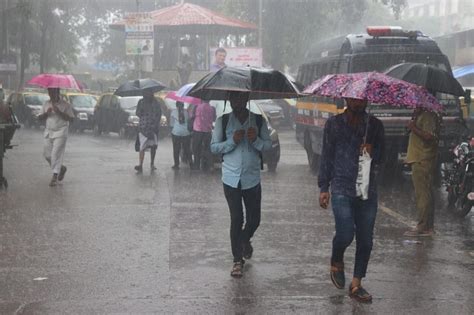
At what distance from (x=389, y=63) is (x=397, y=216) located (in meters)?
4.14

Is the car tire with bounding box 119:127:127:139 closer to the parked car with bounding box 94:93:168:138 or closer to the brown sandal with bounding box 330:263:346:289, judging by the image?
the parked car with bounding box 94:93:168:138

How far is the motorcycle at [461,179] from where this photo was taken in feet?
34.5

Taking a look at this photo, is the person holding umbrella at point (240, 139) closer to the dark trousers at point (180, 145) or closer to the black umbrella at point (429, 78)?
the black umbrella at point (429, 78)

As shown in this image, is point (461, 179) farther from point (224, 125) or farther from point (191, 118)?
point (191, 118)

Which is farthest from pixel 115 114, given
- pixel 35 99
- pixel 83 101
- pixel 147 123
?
pixel 147 123

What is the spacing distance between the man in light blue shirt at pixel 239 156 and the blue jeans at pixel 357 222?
1032 millimetres

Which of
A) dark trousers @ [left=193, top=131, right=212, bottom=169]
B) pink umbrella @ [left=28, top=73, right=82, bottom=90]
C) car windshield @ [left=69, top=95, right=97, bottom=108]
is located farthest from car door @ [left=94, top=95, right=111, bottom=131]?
pink umbrella @ [left=28, top=73, right=82, bottom=90]

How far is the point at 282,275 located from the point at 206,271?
0.69 metres

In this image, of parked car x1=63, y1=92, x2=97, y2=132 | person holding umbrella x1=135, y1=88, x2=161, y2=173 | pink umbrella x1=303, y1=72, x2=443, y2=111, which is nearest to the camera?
pink umbrella x1=303, y1=72, x2=443, y2=111

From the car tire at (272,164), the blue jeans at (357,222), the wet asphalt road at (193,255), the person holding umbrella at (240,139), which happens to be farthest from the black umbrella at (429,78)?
the car tire at (272,164)

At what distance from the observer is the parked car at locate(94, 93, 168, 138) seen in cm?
2652

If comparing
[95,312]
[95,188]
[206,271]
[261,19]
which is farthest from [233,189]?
[261,19]

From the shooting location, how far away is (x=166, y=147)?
22953 mm

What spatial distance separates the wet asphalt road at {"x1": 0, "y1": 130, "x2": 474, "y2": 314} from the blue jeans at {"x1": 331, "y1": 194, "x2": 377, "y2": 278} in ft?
1.22
